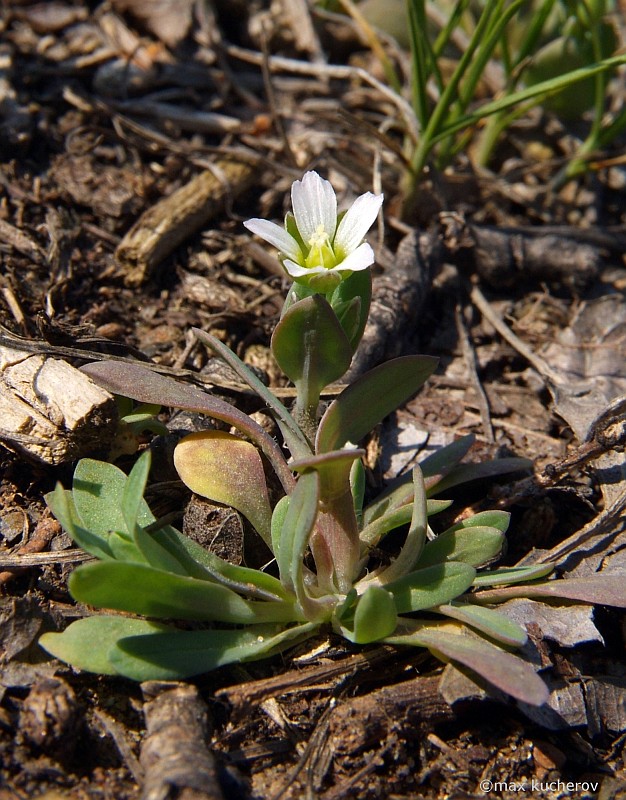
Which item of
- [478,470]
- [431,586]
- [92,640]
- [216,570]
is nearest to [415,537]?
[431,586]

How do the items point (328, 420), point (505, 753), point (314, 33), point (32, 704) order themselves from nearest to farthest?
point (32, 704), point (505, 753), point (328, 420), point (314, 33)

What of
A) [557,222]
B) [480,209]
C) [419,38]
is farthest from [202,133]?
[557,222]

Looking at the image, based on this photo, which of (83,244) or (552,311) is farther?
(552,311)

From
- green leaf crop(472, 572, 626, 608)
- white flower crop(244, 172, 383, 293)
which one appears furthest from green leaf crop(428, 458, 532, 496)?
white flower crop(244, 172, 383, 293)

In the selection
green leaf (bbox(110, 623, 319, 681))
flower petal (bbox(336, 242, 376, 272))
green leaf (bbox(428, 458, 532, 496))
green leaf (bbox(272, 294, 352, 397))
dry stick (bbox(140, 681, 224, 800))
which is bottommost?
dry stick (bbox(140, 681, 224, 800))

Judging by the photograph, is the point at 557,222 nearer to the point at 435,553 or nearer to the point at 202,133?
the point at 202,133

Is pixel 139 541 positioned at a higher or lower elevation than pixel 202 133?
lower

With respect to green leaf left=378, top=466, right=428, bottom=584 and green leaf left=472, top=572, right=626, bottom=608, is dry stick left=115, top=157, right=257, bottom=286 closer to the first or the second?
green leaf left=378, top=466, right=428, bottom=584

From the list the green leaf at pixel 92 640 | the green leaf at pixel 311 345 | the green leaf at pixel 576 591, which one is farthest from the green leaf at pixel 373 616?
the green leaf at pixel 311 345
